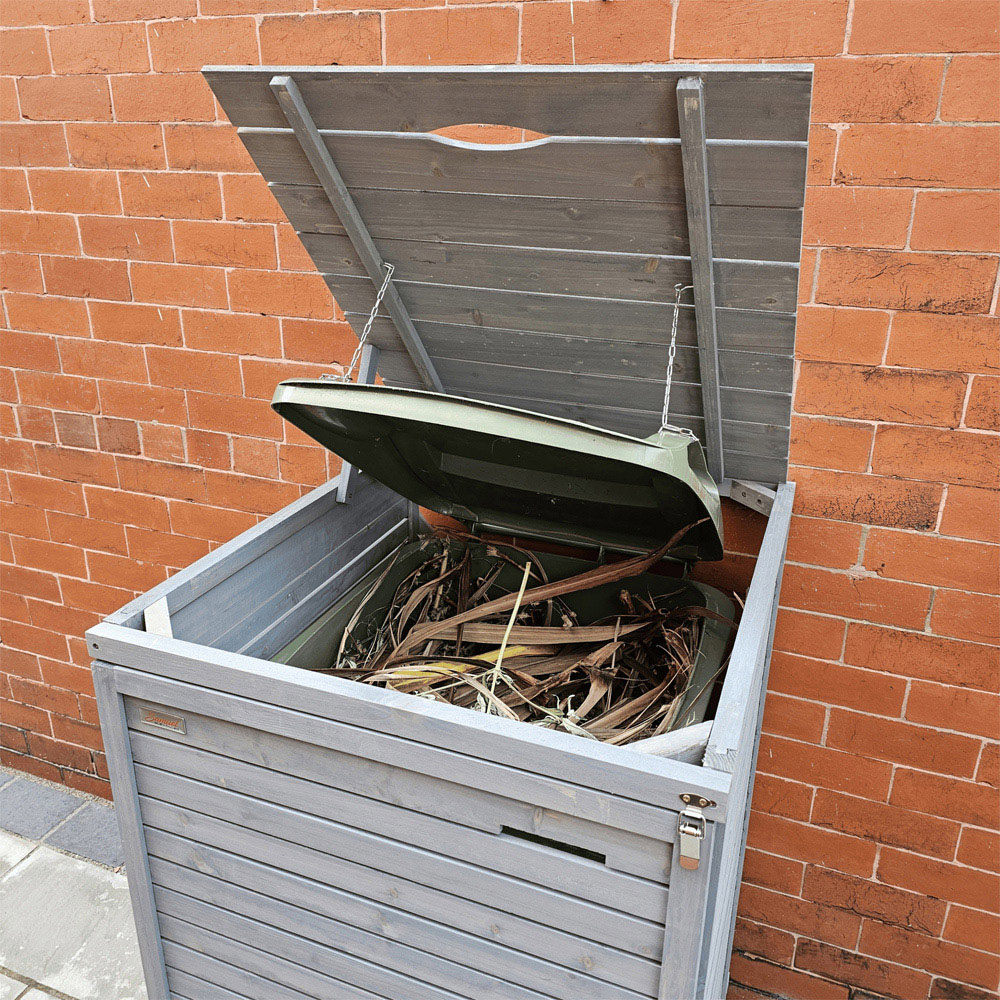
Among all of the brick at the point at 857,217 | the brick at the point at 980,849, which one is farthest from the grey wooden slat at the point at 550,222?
the brick at the point at 980,849

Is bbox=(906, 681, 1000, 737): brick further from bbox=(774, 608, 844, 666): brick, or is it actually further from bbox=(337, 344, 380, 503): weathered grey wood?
bbox=(337, 344, 380, 503): weathered grey wood

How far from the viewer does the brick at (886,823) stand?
2115mm

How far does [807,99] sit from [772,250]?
257 mm

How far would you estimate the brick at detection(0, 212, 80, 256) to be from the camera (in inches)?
99.6

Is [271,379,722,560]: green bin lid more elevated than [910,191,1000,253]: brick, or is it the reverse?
[910,191,1000,253]: brick

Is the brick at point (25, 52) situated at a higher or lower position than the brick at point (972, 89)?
higher

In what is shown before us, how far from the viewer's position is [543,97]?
1.22 meters

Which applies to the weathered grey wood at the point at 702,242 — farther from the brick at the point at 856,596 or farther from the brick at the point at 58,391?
the brick at the point at 58,391

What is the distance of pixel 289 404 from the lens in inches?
59.4

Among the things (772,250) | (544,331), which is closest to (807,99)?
(772,250)

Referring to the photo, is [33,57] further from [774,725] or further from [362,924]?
[774,725]

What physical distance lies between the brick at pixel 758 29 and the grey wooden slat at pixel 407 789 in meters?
1.50

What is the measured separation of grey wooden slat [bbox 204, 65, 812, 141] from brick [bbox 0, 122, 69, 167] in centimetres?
134

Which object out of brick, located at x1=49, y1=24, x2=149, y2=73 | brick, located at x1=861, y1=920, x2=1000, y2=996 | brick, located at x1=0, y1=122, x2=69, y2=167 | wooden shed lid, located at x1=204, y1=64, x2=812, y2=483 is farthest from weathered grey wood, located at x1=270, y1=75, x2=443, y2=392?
brick, located at x1=861, y1=920, x2=1000, y2=996
